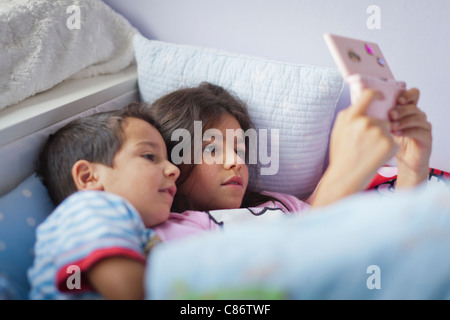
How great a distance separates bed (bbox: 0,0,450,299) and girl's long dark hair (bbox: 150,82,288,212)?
0.15 feet

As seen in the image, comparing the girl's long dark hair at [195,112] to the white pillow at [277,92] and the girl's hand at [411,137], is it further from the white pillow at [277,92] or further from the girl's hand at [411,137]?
the girl's hand at [411,137]

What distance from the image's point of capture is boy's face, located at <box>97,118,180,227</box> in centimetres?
75

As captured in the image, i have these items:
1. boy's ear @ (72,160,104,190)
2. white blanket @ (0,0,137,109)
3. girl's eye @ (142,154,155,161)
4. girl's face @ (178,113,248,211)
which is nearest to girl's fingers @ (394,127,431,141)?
girl's face @ (178,113,248,211)

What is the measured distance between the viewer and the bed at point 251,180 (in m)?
0.45

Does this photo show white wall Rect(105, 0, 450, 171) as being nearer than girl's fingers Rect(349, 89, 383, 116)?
No

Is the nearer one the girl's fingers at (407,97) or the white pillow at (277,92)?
the girl's fingers at (407,97)

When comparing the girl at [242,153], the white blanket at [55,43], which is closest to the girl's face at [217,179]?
the girl at [242,153]

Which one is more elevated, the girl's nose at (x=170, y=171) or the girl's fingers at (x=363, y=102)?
the girl's fingers at (x=363, y=102)

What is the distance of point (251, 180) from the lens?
1135mm

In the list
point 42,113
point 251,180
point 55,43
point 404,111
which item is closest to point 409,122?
point 404,111

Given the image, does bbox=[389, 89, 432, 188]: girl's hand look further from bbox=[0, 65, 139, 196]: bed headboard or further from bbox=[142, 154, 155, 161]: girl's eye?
bbox=[0, 65, 139, 196]: bed headboard

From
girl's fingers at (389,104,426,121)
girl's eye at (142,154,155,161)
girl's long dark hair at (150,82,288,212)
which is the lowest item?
girl's eye at (142,154,155,161)

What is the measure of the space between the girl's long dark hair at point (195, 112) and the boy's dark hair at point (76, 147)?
0.32 ft

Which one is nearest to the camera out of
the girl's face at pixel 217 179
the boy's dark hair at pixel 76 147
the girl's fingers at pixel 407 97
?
the girl's fingers at pixel 407 97
